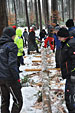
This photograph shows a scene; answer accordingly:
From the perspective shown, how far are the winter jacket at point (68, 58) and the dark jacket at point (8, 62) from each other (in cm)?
97

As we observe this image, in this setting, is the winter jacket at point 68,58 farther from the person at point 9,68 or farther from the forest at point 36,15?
the forest at point 36,15

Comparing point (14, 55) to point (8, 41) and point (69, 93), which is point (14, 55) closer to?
point (8, 41)

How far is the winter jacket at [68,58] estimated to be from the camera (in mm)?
3105

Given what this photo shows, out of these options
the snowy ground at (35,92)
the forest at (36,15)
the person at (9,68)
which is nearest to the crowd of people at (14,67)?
the person at (9,68)

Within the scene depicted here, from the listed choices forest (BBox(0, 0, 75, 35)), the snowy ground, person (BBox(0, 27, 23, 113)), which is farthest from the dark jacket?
forest (BBox(0, 0, 75, 35))

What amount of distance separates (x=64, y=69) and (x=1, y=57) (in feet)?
4.25

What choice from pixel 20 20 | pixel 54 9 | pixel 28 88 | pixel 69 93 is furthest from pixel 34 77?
pixel 20 20

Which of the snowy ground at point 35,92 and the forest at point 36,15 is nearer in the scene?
the snowy ground at point 35,92

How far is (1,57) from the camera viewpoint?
3.02 metres

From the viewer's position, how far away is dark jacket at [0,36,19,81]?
2.96 m

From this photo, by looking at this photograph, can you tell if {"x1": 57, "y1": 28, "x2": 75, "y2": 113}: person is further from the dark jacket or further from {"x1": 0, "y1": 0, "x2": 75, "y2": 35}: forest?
{"x1": 0, "y1": 0, "x2": 75, "y2": 35}: forest

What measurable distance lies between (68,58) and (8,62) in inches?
47.4

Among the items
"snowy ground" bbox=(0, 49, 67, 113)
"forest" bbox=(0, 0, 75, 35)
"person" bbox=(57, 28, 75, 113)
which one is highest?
"forest" bbox=(0, 0, 75, 35)

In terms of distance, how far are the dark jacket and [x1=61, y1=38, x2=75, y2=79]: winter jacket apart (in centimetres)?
97
